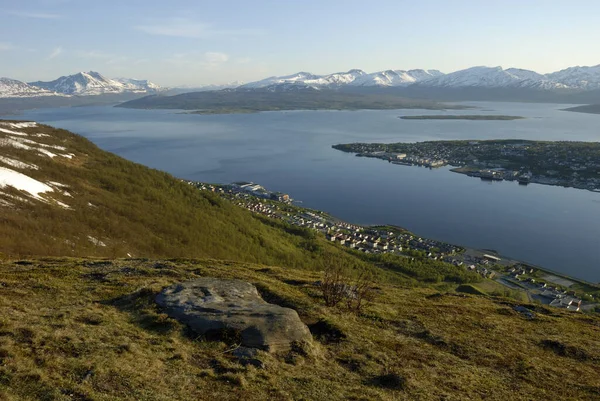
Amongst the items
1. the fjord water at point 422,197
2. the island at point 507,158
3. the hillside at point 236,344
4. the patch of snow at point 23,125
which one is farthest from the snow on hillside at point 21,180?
the island at point 507,158

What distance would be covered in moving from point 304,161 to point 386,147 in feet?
151

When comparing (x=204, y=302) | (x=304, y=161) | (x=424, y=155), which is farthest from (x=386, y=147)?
(x=204, y=302)

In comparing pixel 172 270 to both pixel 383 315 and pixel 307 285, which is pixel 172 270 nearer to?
pixel 307 285

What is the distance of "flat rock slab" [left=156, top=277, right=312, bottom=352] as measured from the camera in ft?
40.5

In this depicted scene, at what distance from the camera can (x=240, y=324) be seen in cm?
1272

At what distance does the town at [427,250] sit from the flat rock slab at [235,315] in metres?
46.7

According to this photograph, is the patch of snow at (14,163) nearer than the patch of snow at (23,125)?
Yes

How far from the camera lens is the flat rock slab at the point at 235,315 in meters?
12.4

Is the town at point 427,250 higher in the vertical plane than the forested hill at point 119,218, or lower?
lower

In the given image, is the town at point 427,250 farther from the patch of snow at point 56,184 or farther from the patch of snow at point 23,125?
the patch of snow at point 56,184

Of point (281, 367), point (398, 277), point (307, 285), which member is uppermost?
point (281, 367)

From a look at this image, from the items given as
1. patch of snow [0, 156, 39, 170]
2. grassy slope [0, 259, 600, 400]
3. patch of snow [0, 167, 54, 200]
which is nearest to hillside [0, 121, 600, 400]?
grassy slope [0, 259, 600, 400]

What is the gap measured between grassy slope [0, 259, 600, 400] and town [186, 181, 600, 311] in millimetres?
39451

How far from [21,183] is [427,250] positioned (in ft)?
199
